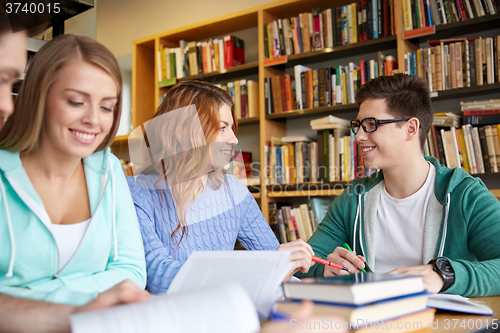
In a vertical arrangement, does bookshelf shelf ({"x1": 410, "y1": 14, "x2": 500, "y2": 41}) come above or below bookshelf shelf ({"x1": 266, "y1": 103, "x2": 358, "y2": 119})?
above

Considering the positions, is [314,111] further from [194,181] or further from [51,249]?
[51,249]

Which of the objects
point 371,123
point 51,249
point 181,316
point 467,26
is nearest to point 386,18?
point 467,26

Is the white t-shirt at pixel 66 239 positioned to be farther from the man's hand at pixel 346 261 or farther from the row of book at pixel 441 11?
the row of book at pixel 441 11

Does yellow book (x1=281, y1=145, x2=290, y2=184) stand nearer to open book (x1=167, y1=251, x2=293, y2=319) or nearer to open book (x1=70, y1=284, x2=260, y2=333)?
open book (x1=167, y1=251, x2=293, y2=319)

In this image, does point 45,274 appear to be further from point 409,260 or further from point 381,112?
point 381,112

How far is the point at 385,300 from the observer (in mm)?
675

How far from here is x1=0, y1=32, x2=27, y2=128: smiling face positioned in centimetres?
85

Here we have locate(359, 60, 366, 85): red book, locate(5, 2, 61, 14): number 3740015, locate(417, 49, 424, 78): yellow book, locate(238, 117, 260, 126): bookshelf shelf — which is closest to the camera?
locate(5, 2, 61, 14): number 3740015

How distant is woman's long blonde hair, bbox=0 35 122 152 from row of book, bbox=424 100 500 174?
203 centimetres

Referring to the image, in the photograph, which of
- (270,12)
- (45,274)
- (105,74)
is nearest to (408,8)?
(270,12)

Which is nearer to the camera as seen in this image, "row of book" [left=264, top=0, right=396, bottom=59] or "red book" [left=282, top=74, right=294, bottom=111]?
"row of book" [left=264, top=0, right=396, bottom=59]

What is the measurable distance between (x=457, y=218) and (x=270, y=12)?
222cm

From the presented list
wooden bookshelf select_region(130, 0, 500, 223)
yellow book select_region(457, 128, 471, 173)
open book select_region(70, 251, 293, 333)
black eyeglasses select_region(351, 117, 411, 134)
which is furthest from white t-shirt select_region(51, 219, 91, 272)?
yellow book select_region(457, 128, 471, 173)

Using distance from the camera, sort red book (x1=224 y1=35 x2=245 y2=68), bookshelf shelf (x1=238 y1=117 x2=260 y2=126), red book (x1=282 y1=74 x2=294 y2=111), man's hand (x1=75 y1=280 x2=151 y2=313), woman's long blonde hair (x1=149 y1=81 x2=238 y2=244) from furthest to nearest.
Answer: red book (x1=224 y1=35 x2=245 y2=68) < bookshelf shelf (x1=238 y1=117 x2=260 y2=126) < red book (x1=282 y1=74 x2=294 y2=111) < woman's long blonde hair (x1=149 y1=81 x2=238 y2=244) < man's hand (x1=75 y1=280 x2=151 y2=313)
